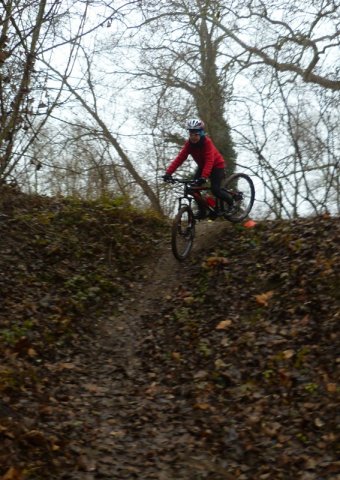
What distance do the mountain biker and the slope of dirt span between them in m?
0.95

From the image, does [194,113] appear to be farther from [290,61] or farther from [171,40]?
[290,61]

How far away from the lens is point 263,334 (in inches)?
316

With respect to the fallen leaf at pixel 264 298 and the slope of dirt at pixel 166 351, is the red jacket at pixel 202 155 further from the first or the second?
the fallen leaf at pixel 264 298

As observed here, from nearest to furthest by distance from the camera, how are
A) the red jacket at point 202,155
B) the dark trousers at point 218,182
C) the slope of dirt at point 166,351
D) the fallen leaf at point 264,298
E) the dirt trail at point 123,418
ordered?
the dirt trail at point 123,418
the slope of dirt at point 166,351
the fallen leaf at point 264,298
the red jacket at point 202,155
the dark trousers at point 218,182

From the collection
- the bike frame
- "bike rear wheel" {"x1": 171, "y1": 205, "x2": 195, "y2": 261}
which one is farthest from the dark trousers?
"bike rear wheel" {"x1": 171, "y1": 205, "x2": 195, "y2": 261}

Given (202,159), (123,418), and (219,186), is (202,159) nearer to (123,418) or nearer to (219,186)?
(219,186)

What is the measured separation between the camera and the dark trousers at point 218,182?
34.8 feet

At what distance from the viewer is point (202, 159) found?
10.3 metres

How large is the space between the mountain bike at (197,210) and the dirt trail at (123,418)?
1.83 meters

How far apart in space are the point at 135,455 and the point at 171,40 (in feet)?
52.3

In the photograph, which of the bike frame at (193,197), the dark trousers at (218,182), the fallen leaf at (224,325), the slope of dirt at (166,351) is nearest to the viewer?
the slope of dirt at (166,351)

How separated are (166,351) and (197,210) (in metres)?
3.50

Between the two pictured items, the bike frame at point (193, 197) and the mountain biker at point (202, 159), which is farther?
the bike frame at point (193, 197)

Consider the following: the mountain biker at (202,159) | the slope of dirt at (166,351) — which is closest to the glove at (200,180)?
the mountain biker at (202,159)
